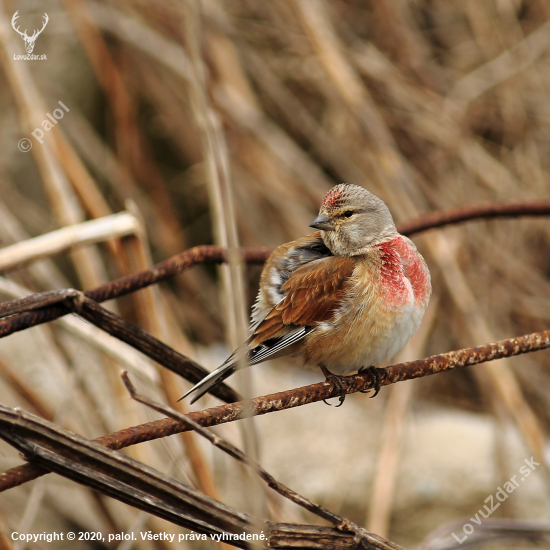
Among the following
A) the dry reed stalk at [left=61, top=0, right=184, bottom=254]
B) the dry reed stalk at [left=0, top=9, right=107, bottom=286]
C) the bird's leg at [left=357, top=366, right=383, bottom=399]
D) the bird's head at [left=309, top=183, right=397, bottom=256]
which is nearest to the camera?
the bird's leg at [left=357, top=366, right=383, bottom=399]

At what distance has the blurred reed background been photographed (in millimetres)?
2637

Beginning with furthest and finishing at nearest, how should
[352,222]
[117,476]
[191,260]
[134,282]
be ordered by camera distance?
[352,222] < [191,260] < [134,282] < [117,476]

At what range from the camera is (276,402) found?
1.10 metres

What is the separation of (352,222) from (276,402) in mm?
1027

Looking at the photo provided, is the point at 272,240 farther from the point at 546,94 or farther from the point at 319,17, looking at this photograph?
the point at 546,94

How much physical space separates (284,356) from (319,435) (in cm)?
158

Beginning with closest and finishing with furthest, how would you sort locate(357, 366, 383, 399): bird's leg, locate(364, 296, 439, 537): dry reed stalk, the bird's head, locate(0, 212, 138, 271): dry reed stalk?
locate(0, 212, 138, 271): dry reed stalk, locate(357, 366, 383, 399): bird's leg, the bird's head, locate(364, 296, 439, 537): dry reed stalk

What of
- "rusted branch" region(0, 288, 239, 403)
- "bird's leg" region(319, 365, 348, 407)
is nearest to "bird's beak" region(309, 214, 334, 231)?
"bird's leg" region(319, 365, 348, 407)

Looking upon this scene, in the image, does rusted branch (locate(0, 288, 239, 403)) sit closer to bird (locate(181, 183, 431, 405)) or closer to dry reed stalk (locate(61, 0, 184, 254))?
bird (locate(181, 183, 431, 405))

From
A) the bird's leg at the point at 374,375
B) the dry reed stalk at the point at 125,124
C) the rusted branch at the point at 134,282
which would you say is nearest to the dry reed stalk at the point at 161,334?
the rusted branch at the point at 134,282

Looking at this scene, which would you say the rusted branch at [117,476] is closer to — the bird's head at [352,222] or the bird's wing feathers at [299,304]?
the bird's wing feathers at [299,304]

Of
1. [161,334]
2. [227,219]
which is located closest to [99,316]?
[227,219]

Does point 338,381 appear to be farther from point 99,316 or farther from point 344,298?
point 99,316

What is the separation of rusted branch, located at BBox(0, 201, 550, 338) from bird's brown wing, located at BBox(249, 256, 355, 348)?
143 millimetres
